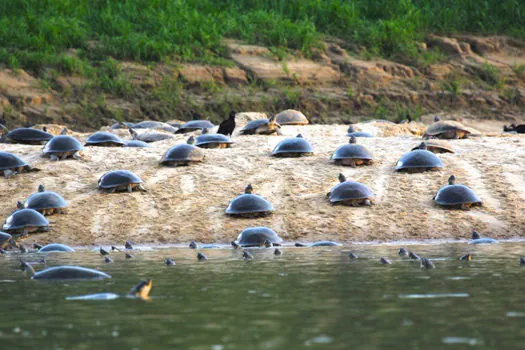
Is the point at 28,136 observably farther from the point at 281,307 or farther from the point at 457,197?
the point at 281,307

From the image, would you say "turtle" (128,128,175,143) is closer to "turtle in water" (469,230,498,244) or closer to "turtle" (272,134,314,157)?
"turtle" (272,134,314,157)

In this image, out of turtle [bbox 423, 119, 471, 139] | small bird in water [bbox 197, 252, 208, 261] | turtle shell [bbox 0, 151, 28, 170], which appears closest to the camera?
small bird in water [bbox 197, 252, 208, 261]

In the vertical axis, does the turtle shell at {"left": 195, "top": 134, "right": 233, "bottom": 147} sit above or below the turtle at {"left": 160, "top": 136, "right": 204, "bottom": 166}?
above

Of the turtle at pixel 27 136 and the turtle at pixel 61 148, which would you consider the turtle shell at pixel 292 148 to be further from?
the turtle at pixel 27 136

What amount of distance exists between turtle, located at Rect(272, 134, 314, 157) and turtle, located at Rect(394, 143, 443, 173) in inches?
52.3

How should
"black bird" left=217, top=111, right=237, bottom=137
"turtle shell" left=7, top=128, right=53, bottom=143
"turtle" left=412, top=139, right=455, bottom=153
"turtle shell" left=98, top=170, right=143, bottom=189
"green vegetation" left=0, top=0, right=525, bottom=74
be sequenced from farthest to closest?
"green vegetation" left=0, top=0, right=525, bottom=74 < "black bird" left=217, top=111, right=237, bottom=137 < "turtle shell" left=7, top=128, right=53, bottom=143 < "turtle" left=412, top=139, right=455, bottom=153 < "turtle shell" left=98, top=170, right=143, bottom=189

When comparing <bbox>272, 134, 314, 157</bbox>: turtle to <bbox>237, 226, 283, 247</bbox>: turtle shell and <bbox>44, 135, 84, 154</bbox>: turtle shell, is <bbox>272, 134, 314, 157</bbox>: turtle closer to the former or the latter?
<bbox>44, 135, 84, 154</bbox>: turtle shell

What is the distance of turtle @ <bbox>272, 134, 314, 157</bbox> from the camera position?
12.7 m

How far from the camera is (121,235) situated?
10.5 m

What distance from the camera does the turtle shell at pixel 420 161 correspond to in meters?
11.9

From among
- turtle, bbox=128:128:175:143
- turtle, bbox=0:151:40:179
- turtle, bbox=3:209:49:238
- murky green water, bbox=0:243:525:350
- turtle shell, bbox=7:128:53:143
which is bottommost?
murky green water, bbox=0:243:525:350

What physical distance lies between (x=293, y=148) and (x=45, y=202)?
3.56 metres

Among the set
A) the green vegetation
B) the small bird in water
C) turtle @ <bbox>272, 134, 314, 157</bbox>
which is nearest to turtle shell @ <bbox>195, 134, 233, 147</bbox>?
turtle @ <bbox>272, 134, 314, 157</bbox>

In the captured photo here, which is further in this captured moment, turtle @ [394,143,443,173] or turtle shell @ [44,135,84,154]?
turtle shell @ [44,135,84,154]
